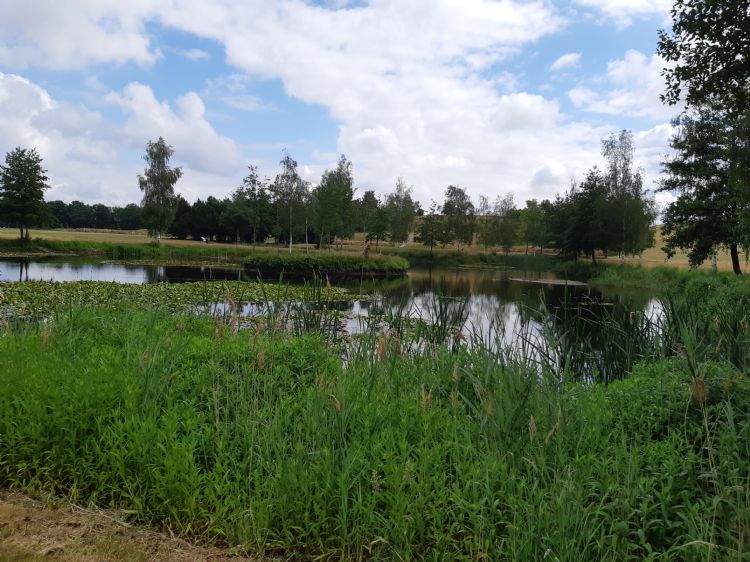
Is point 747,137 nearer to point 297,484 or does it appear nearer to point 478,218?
point 297,484

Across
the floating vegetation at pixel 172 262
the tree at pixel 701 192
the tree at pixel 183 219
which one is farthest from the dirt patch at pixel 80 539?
the tree at pixel 183 219

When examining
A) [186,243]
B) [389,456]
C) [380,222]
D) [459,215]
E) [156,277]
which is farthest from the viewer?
[459,215]

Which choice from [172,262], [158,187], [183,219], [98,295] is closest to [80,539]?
[98,295]

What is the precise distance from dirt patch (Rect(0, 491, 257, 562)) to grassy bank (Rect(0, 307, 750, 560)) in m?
0.12

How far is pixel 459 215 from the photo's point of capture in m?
68.1

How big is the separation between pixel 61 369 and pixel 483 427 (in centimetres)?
318

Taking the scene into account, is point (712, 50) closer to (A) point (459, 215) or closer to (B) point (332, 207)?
(B) point (332, 207)

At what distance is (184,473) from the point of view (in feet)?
9.82

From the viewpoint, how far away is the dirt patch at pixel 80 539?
2576 mm

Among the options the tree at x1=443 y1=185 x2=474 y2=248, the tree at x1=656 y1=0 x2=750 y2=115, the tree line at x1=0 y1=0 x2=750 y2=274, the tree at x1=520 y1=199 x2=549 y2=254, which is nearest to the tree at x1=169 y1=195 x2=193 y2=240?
the tree line at x1=0 y1=0 x2=750 y2=274

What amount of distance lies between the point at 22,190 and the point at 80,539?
50.4m

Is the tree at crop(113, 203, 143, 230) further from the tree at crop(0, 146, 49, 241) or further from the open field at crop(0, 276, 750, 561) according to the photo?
the open field at crop(0, 276, 750, 561)

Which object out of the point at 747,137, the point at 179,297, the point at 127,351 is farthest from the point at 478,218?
the point at 127,351

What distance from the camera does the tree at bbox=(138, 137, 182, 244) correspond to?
5053cm
